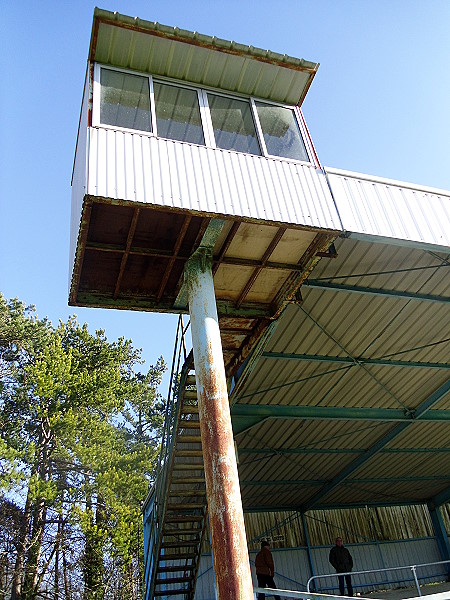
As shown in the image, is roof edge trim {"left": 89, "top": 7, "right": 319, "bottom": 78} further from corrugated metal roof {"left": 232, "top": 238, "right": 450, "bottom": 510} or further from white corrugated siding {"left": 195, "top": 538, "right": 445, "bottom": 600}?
white corrugated siding {"left": 195, "top": 538, "right": 445, "bottom": 600}

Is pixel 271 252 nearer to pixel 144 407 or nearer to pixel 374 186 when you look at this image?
pixel 374 186

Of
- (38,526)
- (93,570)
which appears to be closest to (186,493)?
(38,526)

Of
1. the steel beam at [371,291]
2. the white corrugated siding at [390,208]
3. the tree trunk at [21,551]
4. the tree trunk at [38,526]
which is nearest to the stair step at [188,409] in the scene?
the steel beam at [371,291]

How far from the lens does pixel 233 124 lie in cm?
964

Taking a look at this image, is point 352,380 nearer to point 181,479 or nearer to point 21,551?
point 181,479

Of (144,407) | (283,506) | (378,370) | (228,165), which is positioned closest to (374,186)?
(228,165)

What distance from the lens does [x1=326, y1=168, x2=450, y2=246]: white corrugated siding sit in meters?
9.31

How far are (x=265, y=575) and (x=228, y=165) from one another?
37.3 ft

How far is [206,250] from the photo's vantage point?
8.91 metres

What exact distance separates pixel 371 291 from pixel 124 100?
7.41 meters

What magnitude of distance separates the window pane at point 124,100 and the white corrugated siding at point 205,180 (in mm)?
485

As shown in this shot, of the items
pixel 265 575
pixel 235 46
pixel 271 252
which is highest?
pixel 235 46

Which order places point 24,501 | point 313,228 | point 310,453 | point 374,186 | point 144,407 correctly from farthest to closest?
point 144,407
point 24,501
point 310,453
point 374,186
point 313,228

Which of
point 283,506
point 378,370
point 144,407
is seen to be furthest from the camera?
point 144,407
